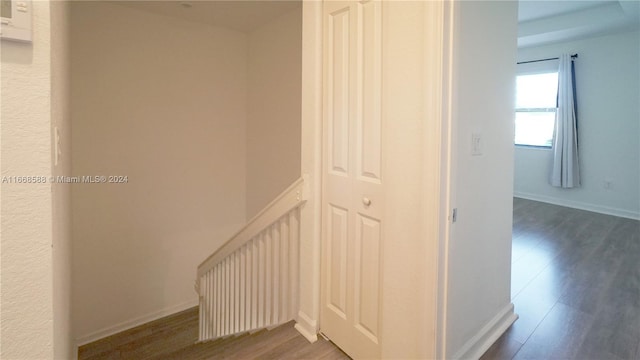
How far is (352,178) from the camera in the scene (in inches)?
70.5

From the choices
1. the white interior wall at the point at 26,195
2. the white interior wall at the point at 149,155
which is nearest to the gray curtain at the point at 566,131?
the white interior wall at the point at 149,155

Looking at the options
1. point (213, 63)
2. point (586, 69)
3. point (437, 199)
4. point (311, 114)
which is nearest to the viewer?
point (437, 199)

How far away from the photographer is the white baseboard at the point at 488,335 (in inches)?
71.2

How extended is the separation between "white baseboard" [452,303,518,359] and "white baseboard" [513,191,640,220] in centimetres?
408

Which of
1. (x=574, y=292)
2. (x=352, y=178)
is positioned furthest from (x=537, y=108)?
(x=352, y=178)

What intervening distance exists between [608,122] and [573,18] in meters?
1.58

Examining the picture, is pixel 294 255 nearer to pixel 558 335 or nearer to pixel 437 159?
pixel 437 159

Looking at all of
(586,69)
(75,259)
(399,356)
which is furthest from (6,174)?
(586,69)

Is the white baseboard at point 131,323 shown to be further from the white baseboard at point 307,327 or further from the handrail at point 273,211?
the white baseboard at point 307,327

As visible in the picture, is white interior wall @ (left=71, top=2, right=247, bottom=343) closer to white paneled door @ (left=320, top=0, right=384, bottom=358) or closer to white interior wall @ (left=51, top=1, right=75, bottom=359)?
white interior wall @ (left=51, top=1, right=75, bottom=359)

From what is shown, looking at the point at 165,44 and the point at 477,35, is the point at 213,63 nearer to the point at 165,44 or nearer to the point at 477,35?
the point at 165,44

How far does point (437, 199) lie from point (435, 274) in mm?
309

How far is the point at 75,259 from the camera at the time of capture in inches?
129

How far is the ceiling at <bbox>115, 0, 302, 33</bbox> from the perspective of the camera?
330 centimetres
